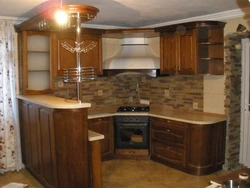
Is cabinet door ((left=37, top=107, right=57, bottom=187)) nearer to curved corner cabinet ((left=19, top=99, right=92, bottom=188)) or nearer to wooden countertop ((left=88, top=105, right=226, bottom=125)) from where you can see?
curved corner cabinet ((left=19, top=99, right=92, bottom=188))

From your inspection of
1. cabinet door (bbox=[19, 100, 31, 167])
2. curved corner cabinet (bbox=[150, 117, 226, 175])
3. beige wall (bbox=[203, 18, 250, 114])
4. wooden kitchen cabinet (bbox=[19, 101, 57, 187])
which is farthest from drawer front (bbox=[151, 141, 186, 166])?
cabinet door (bbox=[19, 100, 31, 167])

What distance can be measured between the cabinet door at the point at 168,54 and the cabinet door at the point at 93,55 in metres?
1.09

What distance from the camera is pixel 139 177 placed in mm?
4246

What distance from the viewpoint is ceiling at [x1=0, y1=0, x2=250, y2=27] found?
3.53 meters

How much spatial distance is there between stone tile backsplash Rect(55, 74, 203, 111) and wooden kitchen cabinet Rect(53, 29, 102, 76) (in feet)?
1.27

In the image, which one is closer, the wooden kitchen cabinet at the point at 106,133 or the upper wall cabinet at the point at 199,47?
the upper wall cabinet at the point at 199,47

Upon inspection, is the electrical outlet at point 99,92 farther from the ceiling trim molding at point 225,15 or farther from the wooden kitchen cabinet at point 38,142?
the ceiling trim molding at point 225,15

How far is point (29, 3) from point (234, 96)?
329cm

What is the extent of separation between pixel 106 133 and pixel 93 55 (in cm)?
138

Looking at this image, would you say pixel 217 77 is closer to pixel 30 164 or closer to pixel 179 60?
pixel 179 60

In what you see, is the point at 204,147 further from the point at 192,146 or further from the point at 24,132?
the point at 24,132

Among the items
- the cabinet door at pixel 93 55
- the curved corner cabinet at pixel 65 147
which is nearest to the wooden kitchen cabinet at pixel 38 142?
the curved corner cabinet at pixel 65 147

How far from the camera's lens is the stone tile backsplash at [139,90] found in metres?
4.91

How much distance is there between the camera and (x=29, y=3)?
350cm
